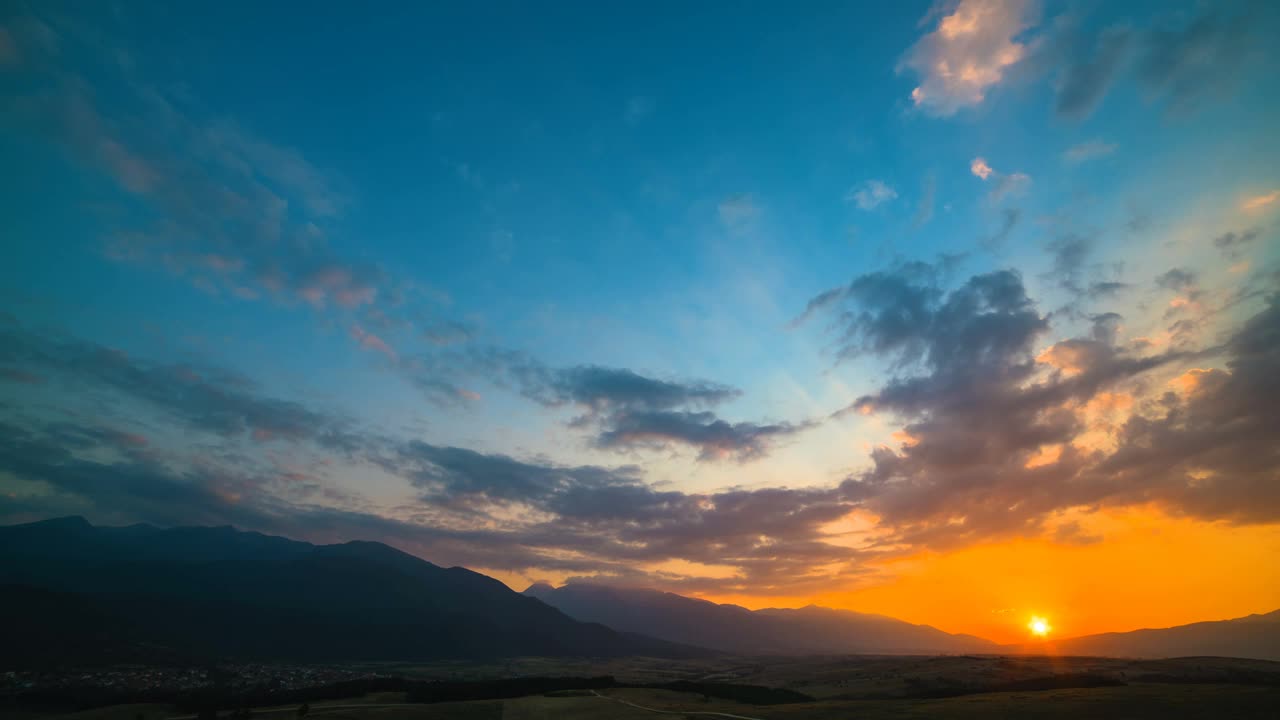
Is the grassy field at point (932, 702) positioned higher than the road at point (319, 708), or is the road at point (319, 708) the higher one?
the grassy field at point (932, 702)

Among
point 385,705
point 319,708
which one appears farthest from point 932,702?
point 319,708

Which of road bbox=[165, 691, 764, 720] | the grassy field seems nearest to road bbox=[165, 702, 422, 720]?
road bbox=[165, 691, 764, 720]

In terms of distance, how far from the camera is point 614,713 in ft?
235

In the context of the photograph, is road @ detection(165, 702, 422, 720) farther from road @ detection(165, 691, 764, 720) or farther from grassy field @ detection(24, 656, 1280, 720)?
grassy field @ detection(24, 656, 1280, 720)

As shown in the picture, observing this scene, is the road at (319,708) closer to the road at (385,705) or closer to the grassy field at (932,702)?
the road at (385,705)

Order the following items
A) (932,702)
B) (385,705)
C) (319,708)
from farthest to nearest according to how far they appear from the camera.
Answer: (385,705)
(319,708)
(932,702)

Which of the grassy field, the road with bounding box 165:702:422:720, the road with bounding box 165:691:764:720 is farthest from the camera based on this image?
the road with bounding box 165:702:422:720

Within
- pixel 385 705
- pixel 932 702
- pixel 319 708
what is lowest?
pixel 385 705

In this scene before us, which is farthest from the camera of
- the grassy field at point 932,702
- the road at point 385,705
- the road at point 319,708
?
the road at point 319,708

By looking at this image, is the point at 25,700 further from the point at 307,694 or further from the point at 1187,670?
the point at 1187,670

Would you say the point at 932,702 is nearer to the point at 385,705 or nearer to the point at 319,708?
the point at 385,705

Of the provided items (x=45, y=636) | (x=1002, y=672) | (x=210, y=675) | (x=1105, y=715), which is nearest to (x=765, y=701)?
(x=1105, y=715)

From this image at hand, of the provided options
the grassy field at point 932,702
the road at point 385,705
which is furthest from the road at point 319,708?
the grassy field at point 932,702

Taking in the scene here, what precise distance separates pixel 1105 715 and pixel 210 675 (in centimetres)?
19477
